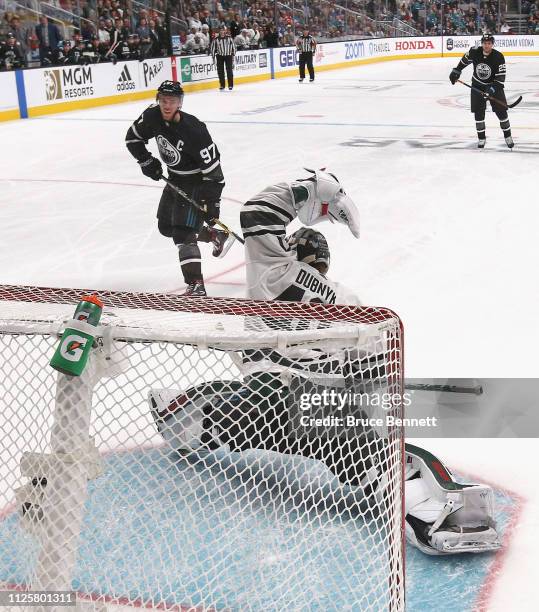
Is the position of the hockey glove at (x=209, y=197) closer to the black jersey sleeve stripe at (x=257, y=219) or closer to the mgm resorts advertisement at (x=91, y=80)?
the black jersey sleeve stripe at (x=257, y=219)

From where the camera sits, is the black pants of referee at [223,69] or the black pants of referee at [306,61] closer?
the black pants of referee at [223,69]

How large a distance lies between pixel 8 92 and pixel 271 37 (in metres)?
7.64

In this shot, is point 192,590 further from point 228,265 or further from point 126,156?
point 126,156

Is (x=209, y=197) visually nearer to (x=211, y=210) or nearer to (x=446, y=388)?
(x=211, y=210)

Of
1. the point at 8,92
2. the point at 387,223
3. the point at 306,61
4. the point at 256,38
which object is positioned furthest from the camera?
the point at 256,38

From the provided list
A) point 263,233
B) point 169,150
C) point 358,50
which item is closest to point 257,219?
point 263,233

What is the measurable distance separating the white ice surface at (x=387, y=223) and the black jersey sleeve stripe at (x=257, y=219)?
894 mm

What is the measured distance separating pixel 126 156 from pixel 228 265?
4.22m

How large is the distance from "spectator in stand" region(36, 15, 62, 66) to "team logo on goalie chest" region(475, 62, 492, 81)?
6354 millimetres

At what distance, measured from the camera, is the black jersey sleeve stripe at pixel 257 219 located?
110 inches

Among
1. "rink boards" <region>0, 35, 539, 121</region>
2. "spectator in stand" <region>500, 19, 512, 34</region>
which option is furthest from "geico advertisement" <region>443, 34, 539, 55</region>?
"spectator in stand" <region>500, 19, 512, 34</region>

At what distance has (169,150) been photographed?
4410 mm

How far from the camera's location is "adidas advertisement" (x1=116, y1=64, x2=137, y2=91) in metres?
13.9

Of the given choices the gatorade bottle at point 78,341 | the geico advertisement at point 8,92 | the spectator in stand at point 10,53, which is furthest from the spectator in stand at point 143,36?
the gatorade bottle at point 78,341
